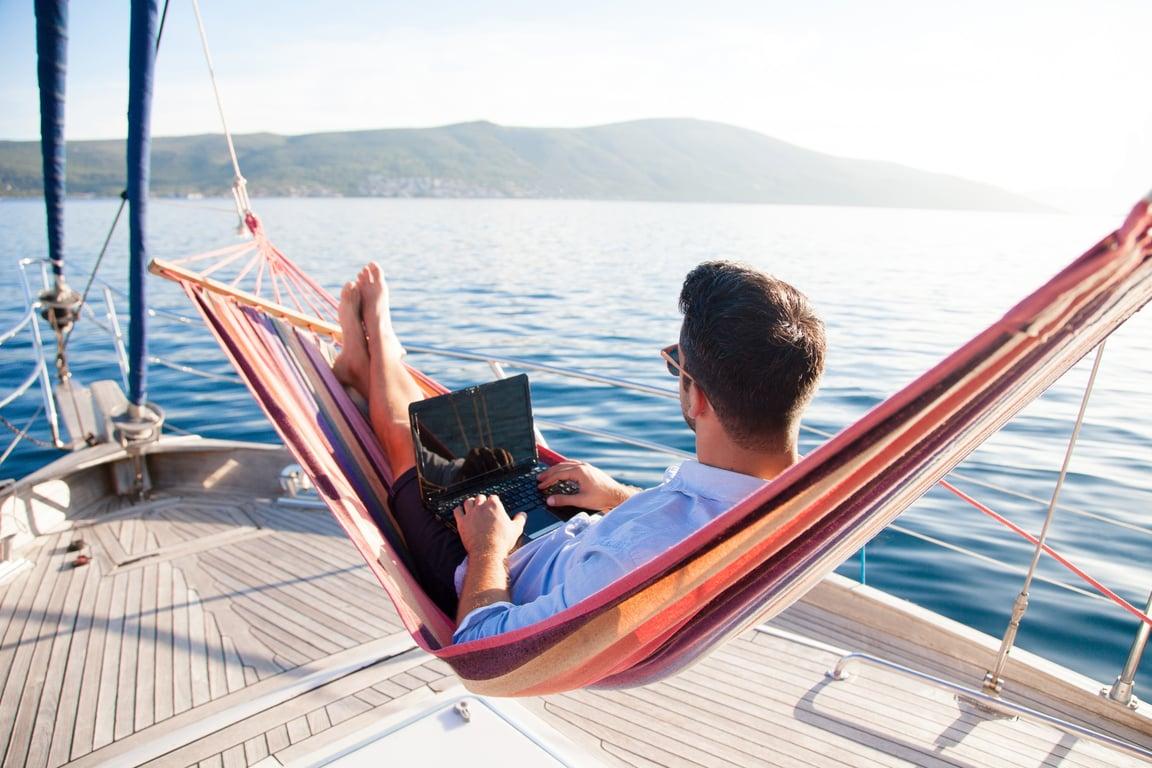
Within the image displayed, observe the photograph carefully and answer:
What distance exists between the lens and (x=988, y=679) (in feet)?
6.46

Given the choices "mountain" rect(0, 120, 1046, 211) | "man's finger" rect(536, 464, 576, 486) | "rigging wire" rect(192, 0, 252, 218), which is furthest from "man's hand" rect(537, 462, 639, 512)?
"mountain" rect(0, 120, 1046, 211)

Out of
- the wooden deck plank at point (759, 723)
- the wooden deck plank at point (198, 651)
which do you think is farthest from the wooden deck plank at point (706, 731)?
the wooden deck plank at point (198, 651)

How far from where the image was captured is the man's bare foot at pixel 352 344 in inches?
92.5

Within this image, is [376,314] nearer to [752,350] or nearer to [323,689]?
[323,689]

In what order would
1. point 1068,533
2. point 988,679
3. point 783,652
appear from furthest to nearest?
point 1068,533, point 783,652, point 988,679

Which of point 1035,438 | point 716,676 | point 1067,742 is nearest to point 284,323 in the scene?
point 716,676

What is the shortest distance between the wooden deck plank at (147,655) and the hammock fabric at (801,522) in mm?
926

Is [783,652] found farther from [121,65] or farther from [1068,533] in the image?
[121,65]

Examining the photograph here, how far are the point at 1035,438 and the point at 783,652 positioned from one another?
13.5ft

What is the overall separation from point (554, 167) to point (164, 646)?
124643 mm

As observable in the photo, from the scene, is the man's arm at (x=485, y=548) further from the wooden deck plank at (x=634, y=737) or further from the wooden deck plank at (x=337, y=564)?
the wooden deck plank at (x=337, y=564)

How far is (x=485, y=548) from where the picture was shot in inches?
56.7

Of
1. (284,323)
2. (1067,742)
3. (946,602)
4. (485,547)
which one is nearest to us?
(485,547)

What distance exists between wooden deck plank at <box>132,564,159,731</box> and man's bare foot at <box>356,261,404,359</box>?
3.68ft
